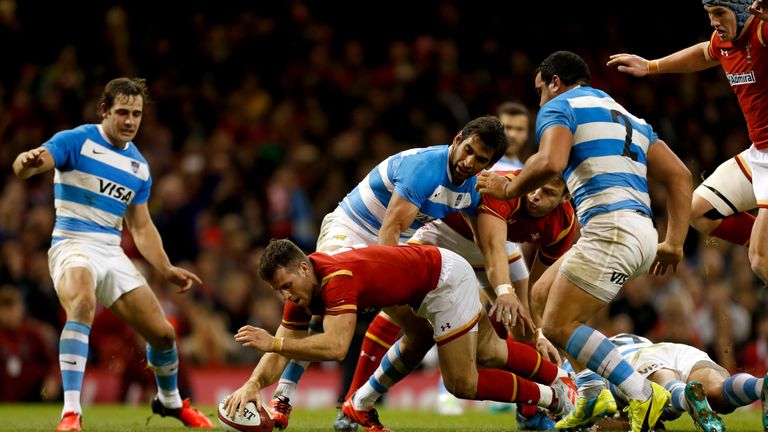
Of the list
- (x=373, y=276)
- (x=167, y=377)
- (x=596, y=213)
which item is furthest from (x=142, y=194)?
(x=596, y=213)

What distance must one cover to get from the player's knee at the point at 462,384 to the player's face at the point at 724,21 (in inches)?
103

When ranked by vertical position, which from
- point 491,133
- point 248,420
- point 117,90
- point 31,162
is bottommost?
point 248,420

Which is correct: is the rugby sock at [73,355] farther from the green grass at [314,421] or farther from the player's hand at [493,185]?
the player's hand at [493,185]

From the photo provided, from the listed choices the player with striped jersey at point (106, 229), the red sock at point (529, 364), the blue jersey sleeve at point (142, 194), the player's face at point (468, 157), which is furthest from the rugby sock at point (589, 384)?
the blue jersey sleeve at point (142, 194)

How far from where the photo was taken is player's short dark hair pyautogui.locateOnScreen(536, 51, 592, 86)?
6.63 metres

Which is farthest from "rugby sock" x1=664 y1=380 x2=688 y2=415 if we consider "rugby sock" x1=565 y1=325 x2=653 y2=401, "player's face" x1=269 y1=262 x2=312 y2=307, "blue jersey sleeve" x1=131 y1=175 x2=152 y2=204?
"blue jersey sleeve" x1=131 y1=175 x2=152 y2=204

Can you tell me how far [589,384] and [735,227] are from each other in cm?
191

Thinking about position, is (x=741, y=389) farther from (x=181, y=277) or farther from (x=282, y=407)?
(x=181, y=277)

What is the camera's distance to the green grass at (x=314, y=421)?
7.70m

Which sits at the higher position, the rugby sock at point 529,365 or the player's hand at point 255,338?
the player's hand at point 255,338

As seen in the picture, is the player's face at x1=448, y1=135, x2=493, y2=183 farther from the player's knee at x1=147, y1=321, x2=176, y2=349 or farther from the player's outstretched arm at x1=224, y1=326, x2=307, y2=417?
the player's knee at x1=147, y1=321, x2=176, y2=349

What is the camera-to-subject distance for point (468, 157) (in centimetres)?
706

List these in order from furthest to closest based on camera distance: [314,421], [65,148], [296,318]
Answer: [314,421] < [65,148] < [296,318]

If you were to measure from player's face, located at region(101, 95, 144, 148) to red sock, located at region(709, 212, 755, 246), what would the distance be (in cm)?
421
